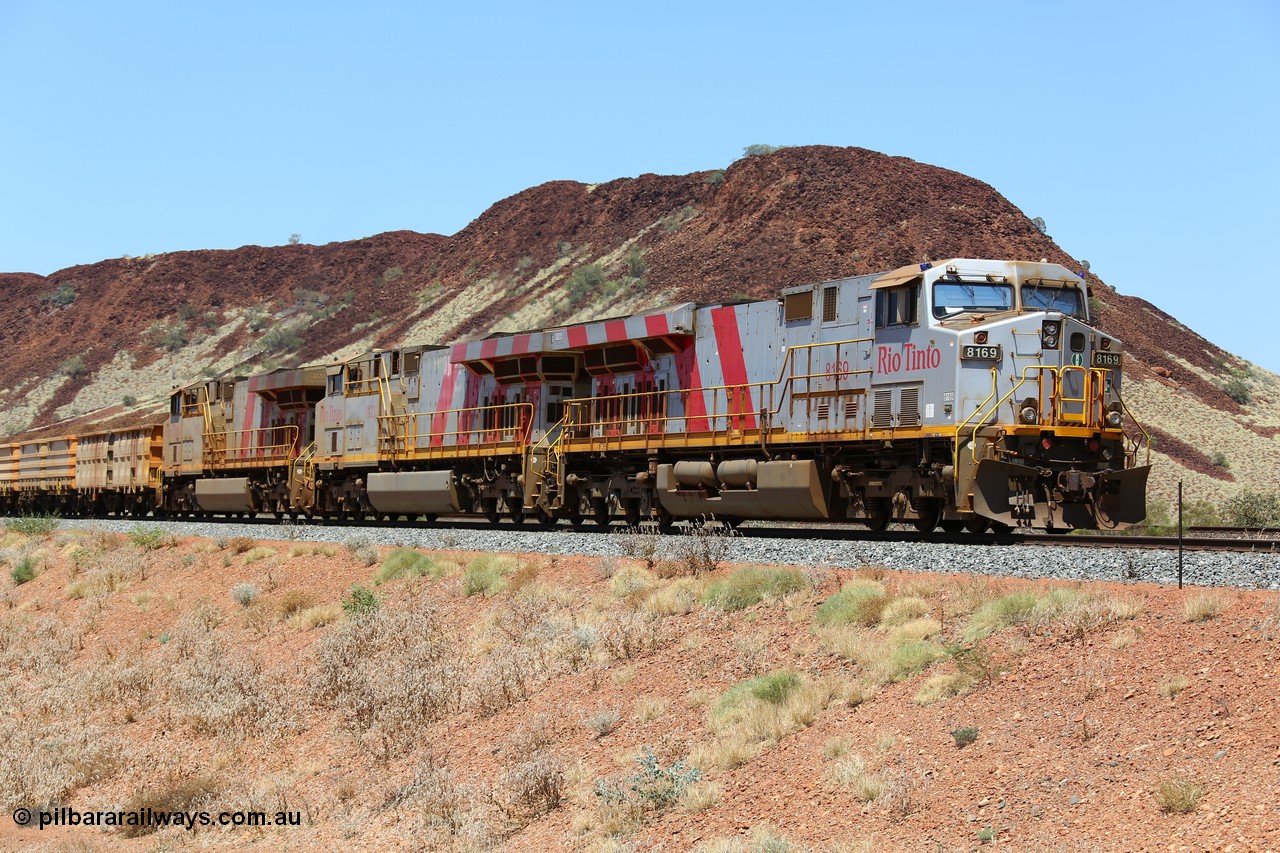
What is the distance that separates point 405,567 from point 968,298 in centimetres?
852

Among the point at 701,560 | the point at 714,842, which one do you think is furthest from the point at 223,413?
the point at 714,842

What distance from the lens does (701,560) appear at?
14250 millimetres

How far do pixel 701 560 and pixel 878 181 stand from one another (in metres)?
52.2

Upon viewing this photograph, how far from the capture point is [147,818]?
11.3 metres

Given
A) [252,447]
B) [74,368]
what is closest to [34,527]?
[252,447]

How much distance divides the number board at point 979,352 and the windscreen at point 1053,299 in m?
1.04

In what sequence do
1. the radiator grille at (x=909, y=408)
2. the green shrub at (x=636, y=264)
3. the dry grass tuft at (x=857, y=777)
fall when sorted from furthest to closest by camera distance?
1. the green shrub at (x=636, y=264)
2. the radiator grille at (x=909, y=408)
3. the dry grass tuft at (x=857, y=777)

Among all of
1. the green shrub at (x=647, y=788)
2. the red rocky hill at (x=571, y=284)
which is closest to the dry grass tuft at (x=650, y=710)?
the green shrub at (x=647, y=788)

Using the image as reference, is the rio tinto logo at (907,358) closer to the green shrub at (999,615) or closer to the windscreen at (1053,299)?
the windscreen at (1053,299)

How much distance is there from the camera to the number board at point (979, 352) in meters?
15.4

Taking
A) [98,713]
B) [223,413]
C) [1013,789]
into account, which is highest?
[223,413]

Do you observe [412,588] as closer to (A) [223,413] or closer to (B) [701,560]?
(B) [701,560]

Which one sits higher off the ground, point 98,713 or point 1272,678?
point 1272,678

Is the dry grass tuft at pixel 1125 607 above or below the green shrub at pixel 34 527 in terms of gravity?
above
